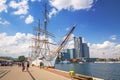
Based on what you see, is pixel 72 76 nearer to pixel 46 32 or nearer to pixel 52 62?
pixel 52 62

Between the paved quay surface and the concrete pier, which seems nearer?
the concrete pier

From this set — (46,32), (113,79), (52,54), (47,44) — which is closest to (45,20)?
(46,32)

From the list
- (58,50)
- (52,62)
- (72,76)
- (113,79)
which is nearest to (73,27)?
(58,50)

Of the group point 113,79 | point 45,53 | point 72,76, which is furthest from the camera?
point 45,53

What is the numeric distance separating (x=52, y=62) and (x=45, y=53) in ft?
19.6

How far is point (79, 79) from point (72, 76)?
1718 mm

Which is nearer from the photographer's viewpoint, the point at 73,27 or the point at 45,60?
the point at 73,27

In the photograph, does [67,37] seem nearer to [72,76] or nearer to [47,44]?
[47,44]

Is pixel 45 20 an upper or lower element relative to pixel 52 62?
upper

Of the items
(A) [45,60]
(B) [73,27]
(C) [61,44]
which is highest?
(B) [73,27]

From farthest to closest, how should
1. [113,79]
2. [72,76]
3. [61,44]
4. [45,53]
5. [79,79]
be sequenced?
[45,53]
[61,44]
[113,79]
[72,76]
[79,79]

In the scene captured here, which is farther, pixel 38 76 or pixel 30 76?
pixel 30 76

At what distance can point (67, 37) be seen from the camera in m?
67.0

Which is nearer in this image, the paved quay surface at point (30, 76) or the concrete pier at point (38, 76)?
the concrete pier at point (38, 76)
